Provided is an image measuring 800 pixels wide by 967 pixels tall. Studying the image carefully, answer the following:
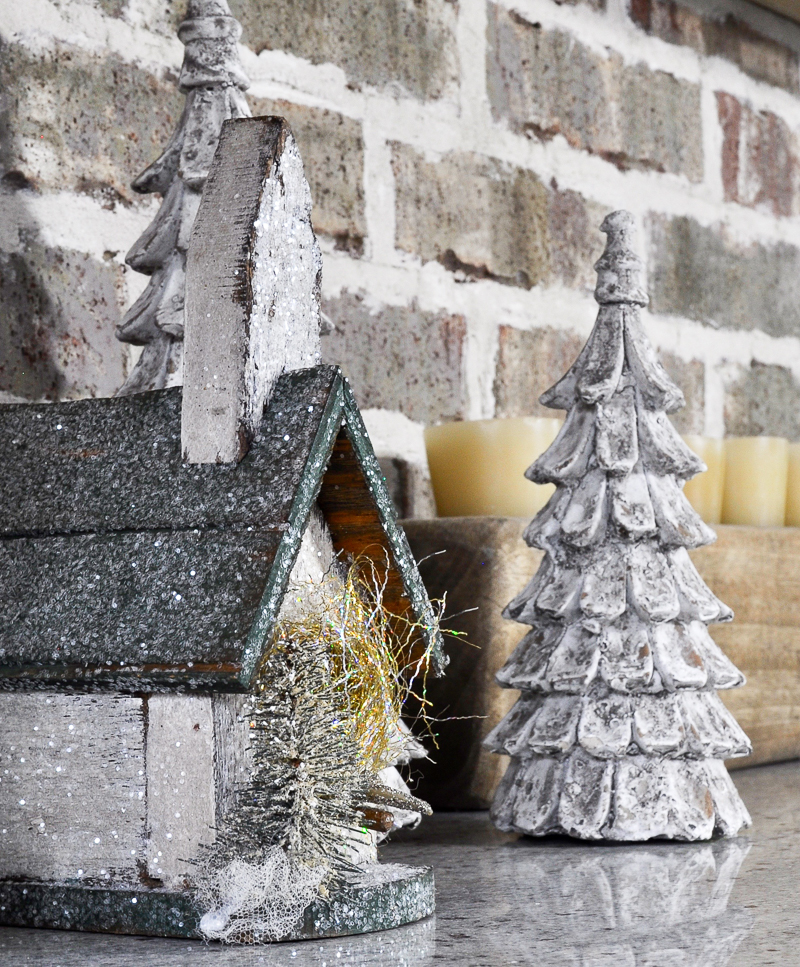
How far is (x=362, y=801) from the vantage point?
0.59 m

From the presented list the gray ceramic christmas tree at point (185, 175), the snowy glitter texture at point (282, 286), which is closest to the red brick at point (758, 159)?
the gray ceramic christmas tree at point (185, 175)

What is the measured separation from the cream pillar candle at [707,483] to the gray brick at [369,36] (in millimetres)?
362

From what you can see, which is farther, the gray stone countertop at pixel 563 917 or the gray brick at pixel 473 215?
the gray brick at pixel 473 215

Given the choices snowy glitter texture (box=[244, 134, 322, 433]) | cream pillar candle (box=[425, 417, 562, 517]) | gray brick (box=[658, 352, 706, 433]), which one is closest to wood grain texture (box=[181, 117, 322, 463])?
snowy glitter texture (box=[244, 134, 322, 433])

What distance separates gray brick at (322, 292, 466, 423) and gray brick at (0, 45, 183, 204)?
19 cm

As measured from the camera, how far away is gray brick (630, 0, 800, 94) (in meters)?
1.38

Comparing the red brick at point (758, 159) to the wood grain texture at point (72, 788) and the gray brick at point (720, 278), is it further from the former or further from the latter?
the wood grain texture at point (72, 788)

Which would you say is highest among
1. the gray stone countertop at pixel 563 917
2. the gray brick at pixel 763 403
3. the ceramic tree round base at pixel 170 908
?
the gray brick at pixel 763 403

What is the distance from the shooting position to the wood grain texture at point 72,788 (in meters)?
0.57

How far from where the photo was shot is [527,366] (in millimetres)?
1222

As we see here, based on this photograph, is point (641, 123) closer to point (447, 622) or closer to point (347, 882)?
point (447, 622)

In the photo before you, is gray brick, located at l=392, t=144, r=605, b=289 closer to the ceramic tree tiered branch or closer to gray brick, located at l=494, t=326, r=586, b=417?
gray brick, located at l=494, t=326, r=586, b=417

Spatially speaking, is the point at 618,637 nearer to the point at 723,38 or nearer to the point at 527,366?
the point at 527,366

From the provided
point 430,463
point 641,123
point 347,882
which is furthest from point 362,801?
point 641,123
